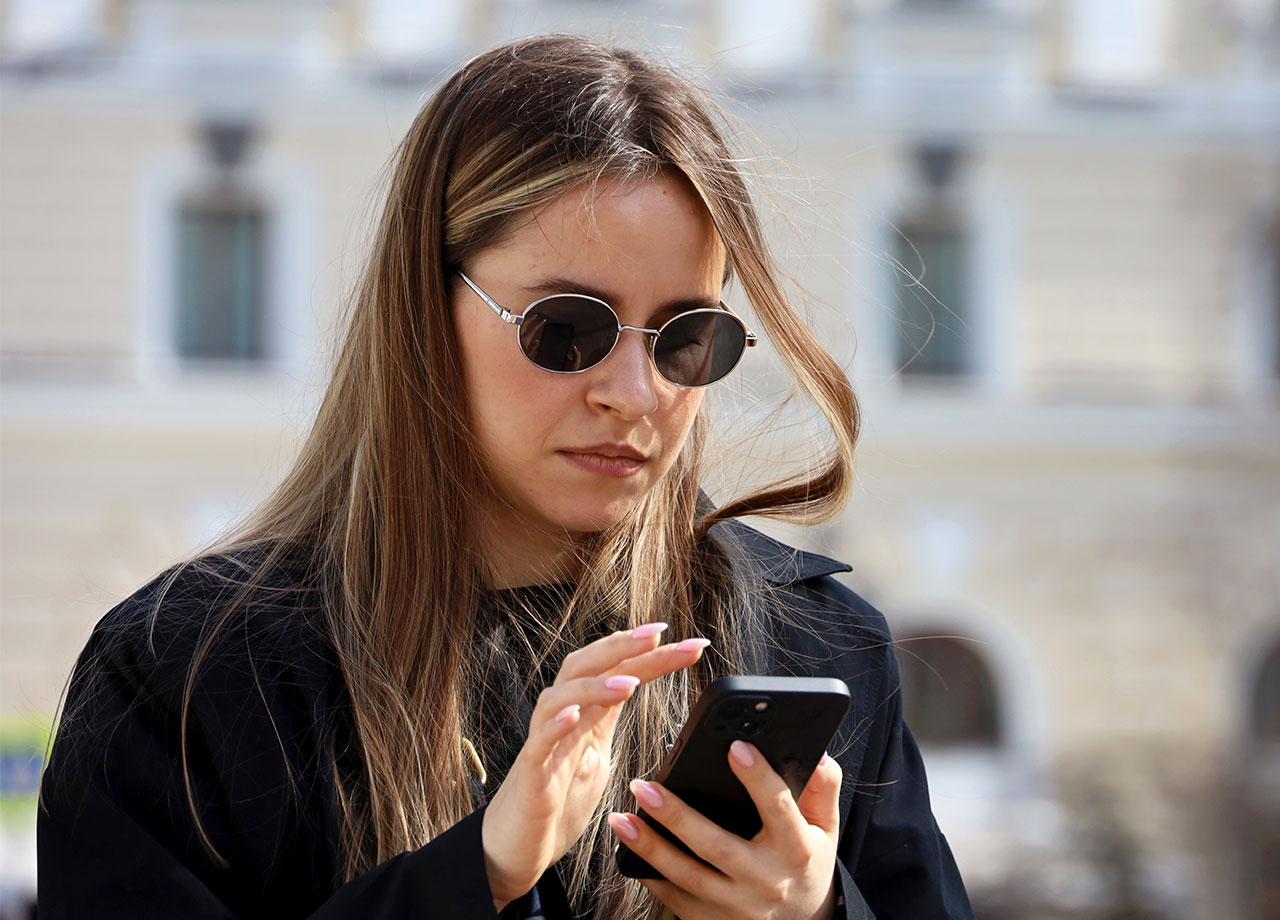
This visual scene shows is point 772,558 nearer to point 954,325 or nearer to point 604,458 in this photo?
point 604,458

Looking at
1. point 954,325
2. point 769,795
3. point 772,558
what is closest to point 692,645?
point 769,795

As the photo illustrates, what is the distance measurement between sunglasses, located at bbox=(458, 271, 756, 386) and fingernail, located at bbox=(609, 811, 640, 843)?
48 centimetres

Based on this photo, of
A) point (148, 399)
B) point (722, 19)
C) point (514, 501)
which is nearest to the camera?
point (514, 501)

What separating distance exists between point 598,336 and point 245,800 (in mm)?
578

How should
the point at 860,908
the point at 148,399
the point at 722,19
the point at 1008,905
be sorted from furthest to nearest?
the point at 722,19 < the point at 148,399 < the point at 1008,905 < the point at 860,908

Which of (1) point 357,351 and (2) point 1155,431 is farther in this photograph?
(2) point 1155,431

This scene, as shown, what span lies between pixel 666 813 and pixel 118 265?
11267 millimetres

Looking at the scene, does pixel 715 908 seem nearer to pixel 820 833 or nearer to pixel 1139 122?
pixel 820 833

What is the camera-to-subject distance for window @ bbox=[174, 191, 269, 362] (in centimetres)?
1192

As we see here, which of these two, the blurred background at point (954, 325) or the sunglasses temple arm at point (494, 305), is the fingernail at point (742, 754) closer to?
the sunglasses temple arm at point (494, 305)

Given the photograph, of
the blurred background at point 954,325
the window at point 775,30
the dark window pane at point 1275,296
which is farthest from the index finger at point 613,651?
the dark window pane at point 1275,296

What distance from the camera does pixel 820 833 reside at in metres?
1.43

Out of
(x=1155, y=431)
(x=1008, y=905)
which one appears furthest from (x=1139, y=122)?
(x=1008, y=905)

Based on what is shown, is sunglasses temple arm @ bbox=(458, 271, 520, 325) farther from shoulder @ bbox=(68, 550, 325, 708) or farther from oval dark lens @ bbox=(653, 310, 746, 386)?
shoulder @ bbox=(68, 550, 325, 708)
